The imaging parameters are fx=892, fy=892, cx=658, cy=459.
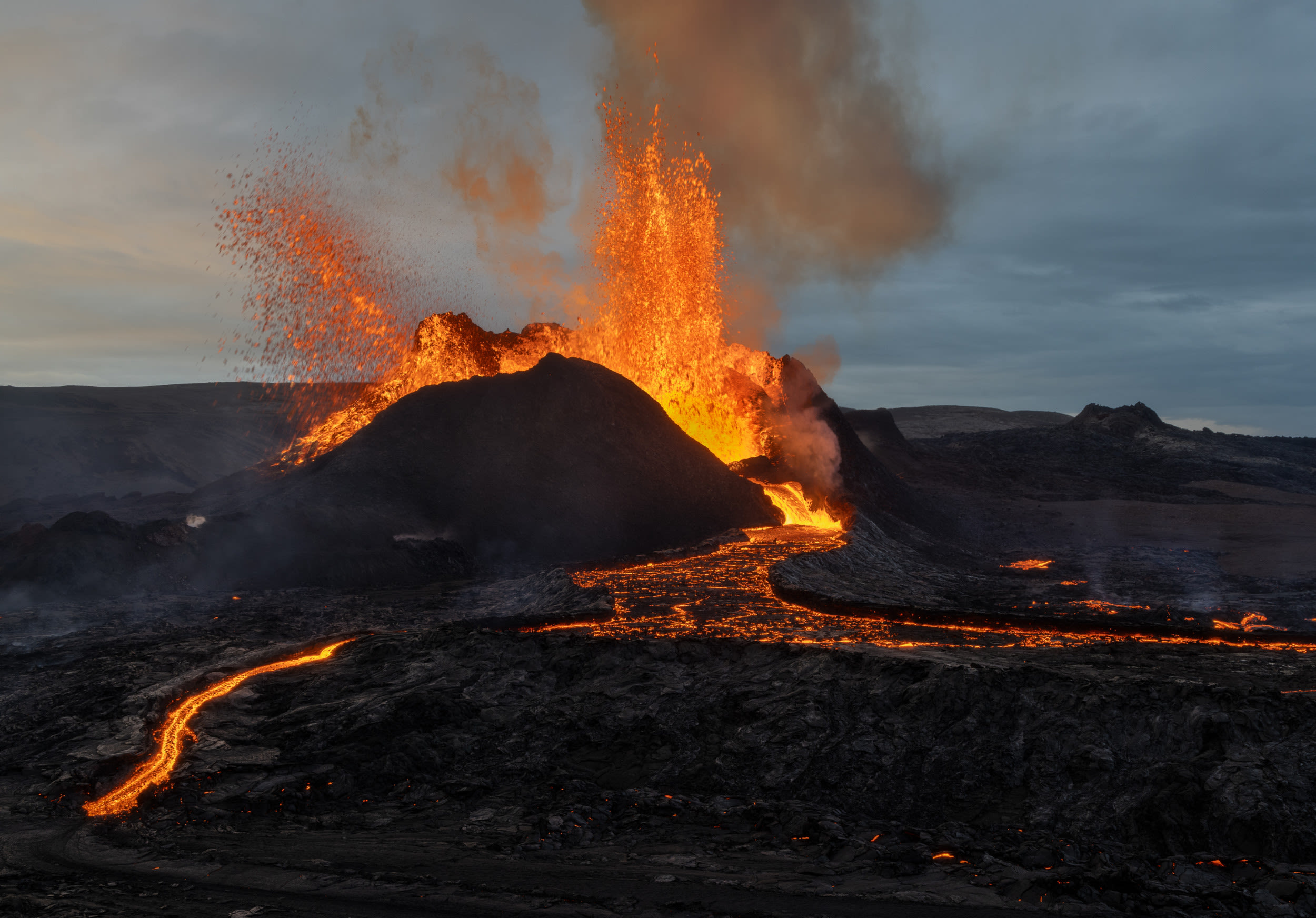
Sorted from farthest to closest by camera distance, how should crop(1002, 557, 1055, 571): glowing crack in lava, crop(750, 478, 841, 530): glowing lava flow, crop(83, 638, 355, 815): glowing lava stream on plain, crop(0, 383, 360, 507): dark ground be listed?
crop(0, 383, 360, 507): dark ground, crop(750, 478, 841, 530): glowing lava flow, crop(1002, 557, 1055, 571): glowing crack in lava, crop(83, 638, 355, 815): glowing lava stream on plain

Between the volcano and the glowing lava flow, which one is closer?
the volcano

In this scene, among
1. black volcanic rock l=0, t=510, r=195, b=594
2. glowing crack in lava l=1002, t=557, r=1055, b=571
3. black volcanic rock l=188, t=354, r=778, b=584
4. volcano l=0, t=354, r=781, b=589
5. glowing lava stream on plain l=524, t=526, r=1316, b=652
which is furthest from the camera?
glowing crack in lava l=1002, t=557, r=1055, b=571

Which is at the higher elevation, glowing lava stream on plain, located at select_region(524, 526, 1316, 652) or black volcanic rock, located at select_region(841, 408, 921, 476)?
black volcanic rock, located at select_region(841, 408, 921, 476)

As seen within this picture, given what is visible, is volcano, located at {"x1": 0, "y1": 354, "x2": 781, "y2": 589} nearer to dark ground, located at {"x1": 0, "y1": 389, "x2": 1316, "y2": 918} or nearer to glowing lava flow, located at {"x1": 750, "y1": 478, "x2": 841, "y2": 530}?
glowing lava flow, located at {"x1": 750, "y1": 478, "x2": 841, "y2": 530}

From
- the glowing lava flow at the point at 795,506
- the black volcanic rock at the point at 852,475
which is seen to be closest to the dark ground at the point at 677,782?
the glowing lava flow at the point at 795,506

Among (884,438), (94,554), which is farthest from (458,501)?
(884,438)

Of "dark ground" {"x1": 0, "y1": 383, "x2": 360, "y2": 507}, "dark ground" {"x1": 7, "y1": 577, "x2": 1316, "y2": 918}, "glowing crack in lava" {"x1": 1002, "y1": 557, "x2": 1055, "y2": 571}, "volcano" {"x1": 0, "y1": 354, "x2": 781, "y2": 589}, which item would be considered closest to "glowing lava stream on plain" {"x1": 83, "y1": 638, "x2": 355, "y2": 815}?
"dark ground" {"x1": 7, "y1": 577, "x2": 1316, "y2": 918}

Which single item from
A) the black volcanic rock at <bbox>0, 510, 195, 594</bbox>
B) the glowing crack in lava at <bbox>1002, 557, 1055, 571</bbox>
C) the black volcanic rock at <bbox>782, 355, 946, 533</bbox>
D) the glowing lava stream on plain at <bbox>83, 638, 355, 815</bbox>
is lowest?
the glowing lava stream on plain at <bbox>83, 638, 355, 815</bbox>
